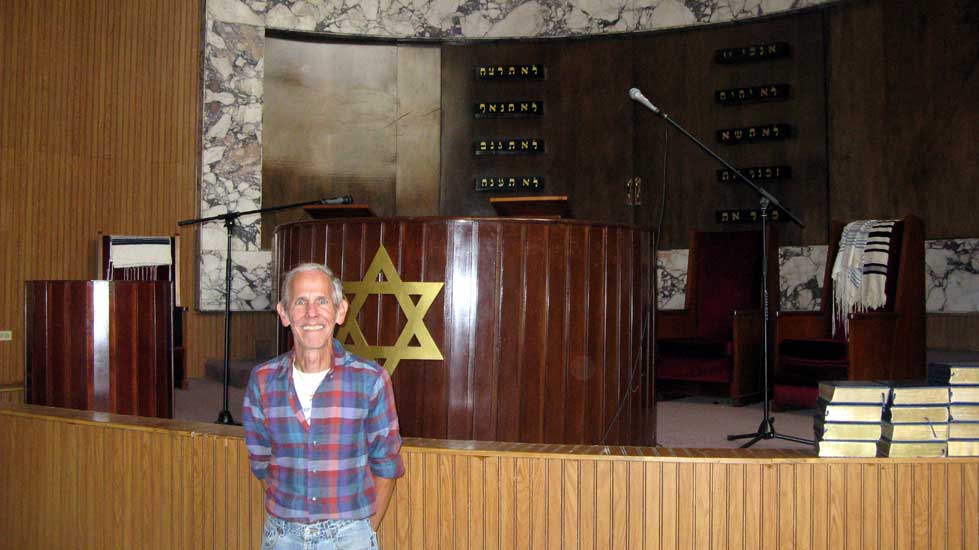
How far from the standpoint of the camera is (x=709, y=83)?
6.43 m

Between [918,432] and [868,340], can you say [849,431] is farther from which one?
[868,340]

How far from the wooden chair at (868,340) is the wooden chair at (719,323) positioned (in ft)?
0.64

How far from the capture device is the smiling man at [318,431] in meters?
1.58

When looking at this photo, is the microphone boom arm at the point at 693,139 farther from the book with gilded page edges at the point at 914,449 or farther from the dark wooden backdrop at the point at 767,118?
the dark wooden backdrop at the point at 767,118

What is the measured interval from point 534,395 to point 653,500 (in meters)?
0.77

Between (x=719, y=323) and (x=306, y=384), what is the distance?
4035 mm

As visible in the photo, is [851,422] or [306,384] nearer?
[306,384]

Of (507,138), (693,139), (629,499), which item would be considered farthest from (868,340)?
(507,138)

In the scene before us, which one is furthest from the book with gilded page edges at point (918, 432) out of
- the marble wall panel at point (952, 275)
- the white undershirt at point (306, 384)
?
the marble wall panel at point (952, 275)

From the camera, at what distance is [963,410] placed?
2225 millimetres

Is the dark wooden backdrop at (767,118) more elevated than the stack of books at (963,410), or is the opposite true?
the dark wooden backdrop at (767,118)

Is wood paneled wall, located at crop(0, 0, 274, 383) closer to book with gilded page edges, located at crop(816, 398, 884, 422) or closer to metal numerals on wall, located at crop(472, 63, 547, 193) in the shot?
metal numerals on wall, located at crop(472, 63, 547, 193)

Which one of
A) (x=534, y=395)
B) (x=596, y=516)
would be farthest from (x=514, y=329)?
(x=596, y=516)

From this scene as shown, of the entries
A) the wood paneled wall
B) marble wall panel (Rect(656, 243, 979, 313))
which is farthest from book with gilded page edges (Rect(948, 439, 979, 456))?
the wood paneled wall
